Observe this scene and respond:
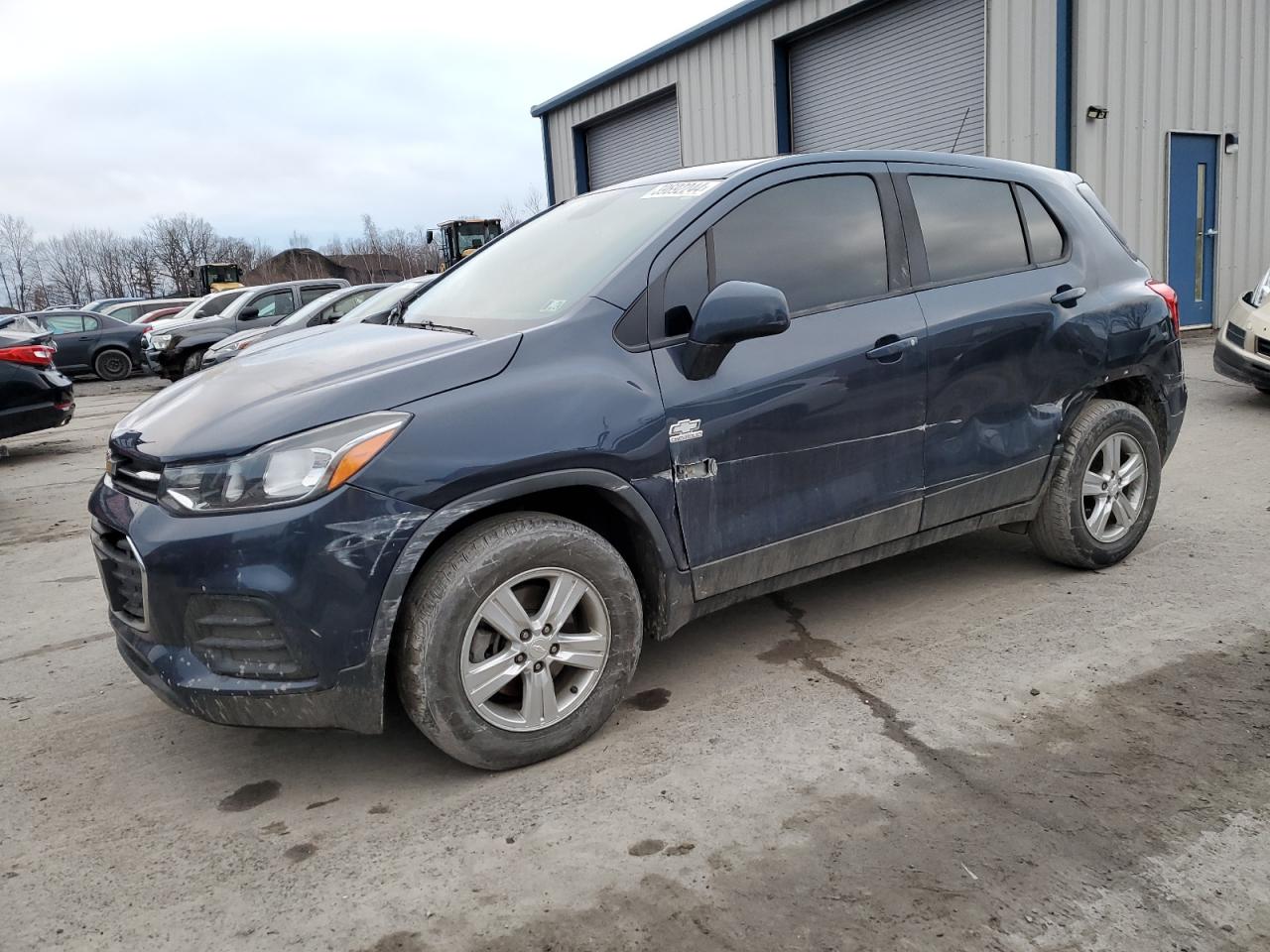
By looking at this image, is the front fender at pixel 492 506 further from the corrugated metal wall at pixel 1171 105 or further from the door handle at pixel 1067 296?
the corrugated metal wall at pixel 1171 105

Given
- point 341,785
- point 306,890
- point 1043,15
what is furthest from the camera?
point 1043,15

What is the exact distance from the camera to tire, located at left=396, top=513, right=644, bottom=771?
272 cm

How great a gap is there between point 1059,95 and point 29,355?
37.4 feet

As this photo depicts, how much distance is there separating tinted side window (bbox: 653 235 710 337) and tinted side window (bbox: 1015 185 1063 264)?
5.48ft

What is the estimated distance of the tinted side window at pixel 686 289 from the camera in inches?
125

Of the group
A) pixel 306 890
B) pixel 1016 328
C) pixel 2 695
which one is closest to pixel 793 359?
pixel 1016 328

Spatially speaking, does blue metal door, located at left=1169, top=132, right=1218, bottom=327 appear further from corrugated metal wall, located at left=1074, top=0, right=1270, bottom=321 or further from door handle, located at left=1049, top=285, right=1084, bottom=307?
door handle, located at left=1049, top=285, right=1084, bottom=307

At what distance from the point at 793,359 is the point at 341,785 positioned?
6.44ft

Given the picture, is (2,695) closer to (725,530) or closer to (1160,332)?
(725,530)

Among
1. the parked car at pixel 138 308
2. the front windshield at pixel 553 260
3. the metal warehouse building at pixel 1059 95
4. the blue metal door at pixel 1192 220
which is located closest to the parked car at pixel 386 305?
the front windshield at pixel 553 260

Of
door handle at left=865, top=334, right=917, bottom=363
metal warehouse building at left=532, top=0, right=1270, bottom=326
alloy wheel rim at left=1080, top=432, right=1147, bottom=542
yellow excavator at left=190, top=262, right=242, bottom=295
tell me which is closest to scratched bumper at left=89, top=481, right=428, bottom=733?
door handle at left=865, top=334, right=917, bottom=363

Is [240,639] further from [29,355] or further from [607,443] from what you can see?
[29,355]

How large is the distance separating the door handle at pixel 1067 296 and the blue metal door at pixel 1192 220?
10.8 m

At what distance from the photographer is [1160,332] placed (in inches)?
174
